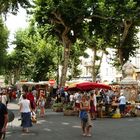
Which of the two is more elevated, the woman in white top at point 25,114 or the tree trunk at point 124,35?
the tree trunk at point 124,35

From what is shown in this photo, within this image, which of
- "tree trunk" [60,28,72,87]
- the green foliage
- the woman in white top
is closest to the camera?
the woman in white top

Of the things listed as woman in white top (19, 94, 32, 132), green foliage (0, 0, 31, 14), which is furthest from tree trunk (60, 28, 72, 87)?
woman in white top (19, 94, 32, 132)

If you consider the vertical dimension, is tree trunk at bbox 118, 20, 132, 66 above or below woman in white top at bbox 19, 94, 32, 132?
above

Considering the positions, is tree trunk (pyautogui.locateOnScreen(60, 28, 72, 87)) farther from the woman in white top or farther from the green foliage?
the woman in white top

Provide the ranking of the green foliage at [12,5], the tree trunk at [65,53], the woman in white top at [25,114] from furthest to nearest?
the tree trunk at [65,53]
the green foliage at [12,5]
the woman in white top at [25,114]

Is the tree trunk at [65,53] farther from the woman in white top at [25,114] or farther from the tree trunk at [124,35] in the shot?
the woman in white top at [25,114]

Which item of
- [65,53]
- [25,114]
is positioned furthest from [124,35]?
[25,114]

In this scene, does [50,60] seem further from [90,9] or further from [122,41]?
[90,9]

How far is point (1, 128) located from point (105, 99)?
68.6 ft

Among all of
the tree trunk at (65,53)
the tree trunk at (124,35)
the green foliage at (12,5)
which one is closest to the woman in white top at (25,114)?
the green foliage at (12,5)

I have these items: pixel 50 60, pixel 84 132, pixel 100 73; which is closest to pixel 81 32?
pixel 50 60

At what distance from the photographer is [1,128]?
38.2 ft

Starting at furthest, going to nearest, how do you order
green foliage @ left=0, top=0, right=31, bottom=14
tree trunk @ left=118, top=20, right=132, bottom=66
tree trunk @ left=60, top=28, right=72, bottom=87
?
Answer: tree trunk @ left=118, top=20, right=132, bottom=66 → tree trunk @ left=60, top=28, right=72, bottom=87 → green foliage @ left=0, top=0, right=31, bottom=14

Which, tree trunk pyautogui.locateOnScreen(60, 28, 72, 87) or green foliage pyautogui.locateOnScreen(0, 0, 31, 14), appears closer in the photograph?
green foliage pyautogui.locateOnScreen(0, 0, 31, 14)
